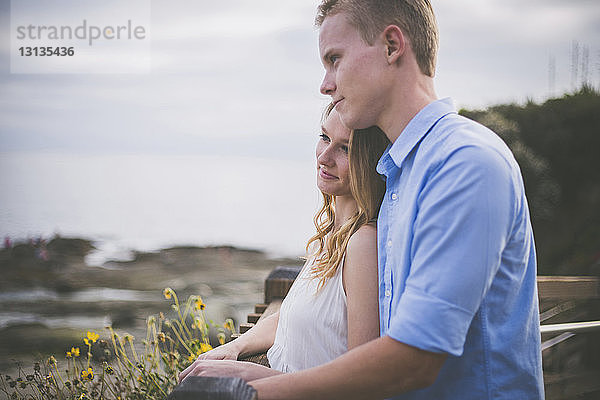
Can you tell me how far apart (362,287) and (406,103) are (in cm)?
43

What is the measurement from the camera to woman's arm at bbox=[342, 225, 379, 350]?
4.49ft

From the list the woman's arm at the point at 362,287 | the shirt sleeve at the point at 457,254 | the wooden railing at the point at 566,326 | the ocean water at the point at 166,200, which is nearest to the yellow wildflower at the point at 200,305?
the wooden railing at the point at 566,326

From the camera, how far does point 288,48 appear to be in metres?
9.55

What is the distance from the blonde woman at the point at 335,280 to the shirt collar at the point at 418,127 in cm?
26

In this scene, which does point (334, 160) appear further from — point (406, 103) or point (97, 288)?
point (97, 288)

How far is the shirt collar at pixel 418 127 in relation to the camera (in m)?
1.22

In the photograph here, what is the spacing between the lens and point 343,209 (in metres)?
1.71

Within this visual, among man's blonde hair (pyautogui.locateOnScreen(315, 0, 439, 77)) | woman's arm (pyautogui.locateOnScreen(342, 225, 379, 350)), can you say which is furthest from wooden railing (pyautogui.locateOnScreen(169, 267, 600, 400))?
man's blonde hair (pyautogui.locateOnScreen(315, 0, 439, 77))

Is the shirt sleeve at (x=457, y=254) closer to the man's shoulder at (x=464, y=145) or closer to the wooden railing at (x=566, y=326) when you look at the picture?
the man's shoulder at (x=464, y=145)

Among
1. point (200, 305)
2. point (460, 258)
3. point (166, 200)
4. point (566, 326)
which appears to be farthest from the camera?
point (166, 200)

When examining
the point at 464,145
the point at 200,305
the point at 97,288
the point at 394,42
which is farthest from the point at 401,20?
the point at 97,288

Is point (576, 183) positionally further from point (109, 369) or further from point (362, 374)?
point (362, 374)

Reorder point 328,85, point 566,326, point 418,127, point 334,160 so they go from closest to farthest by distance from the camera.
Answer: point 418,127
point 328,85
point 334,160
point 566,326

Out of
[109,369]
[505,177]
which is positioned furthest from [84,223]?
[505,177]
